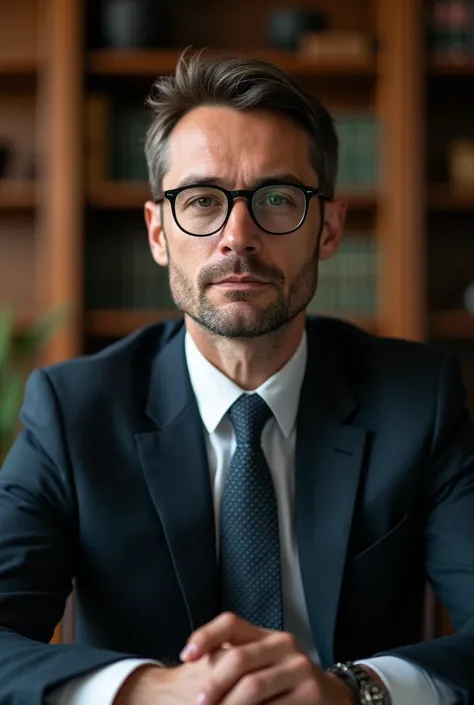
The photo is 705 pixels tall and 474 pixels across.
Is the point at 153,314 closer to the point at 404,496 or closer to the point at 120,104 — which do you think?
the point at 120,104

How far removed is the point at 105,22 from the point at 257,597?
2.26 meters

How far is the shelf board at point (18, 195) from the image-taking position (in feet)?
9.42

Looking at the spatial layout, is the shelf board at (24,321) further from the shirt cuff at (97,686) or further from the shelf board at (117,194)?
the shirt cuff at (97,686)

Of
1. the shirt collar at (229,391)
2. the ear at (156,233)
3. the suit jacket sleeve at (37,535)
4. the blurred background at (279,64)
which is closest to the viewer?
the suit jacket sleeve at (37,535)

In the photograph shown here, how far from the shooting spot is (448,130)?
3086mm

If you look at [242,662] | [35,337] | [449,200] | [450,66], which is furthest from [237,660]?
[450,66]

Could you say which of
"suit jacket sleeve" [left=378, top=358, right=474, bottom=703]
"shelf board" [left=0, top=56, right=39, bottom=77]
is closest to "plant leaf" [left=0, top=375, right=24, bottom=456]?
"shelf board" [left=0, top=56, right=39, bottom=77]

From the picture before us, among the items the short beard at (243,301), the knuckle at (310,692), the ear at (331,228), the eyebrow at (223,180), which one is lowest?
the knuckle at (310,692)

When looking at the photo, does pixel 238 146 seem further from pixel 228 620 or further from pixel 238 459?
pixel 228 620

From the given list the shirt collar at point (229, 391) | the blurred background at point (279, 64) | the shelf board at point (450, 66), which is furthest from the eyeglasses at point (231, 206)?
the shelf board at point (450, 66)

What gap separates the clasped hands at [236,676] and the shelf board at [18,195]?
7.15 ft

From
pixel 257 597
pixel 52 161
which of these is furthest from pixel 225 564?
pixel 52 161

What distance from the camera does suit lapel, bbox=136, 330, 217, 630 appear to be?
1225 mm

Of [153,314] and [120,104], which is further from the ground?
[120,104]
